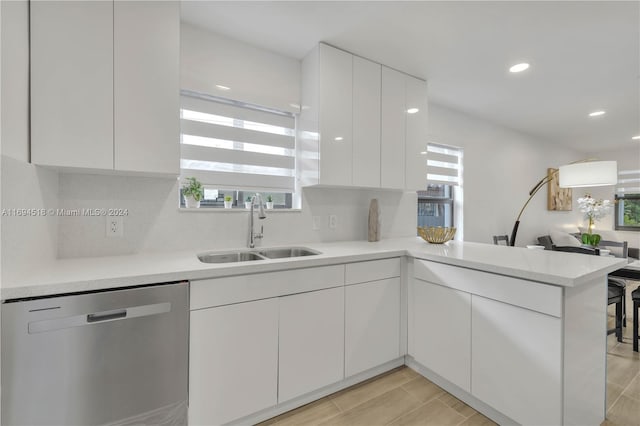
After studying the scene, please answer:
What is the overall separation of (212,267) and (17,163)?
898 mm

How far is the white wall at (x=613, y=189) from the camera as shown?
5371 mm

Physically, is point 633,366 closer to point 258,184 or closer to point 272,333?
point 272,333

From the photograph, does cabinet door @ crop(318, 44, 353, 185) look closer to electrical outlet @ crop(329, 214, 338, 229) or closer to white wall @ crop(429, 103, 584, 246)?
electrical outlet @ crop(329, 214, 338, 229)

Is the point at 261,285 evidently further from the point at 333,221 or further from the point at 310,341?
the point at 333,221

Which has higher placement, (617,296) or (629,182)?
(629,182)

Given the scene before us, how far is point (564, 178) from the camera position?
118 inches

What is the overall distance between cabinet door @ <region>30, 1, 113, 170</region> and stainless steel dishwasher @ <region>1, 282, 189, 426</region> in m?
0.71

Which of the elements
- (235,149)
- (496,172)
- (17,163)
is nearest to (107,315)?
(17,163)

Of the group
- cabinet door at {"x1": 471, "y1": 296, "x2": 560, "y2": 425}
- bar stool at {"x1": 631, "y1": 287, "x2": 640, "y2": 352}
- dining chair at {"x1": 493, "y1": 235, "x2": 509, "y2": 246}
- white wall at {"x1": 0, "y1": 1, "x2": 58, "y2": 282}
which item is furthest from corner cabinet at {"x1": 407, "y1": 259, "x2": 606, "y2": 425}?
dining chair at {"x1": 493, "y1": 235, "x2": 509, "y2": 246}

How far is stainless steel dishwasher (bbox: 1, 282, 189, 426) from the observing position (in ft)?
3.30

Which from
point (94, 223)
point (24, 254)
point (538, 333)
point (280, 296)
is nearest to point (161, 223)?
point (94, 223)

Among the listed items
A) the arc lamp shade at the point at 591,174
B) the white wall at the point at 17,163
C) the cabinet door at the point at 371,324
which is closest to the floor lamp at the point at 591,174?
the arc lamp shade at the point at 591,174

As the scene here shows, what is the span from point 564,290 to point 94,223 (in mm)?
2530

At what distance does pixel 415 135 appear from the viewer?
2.65m
